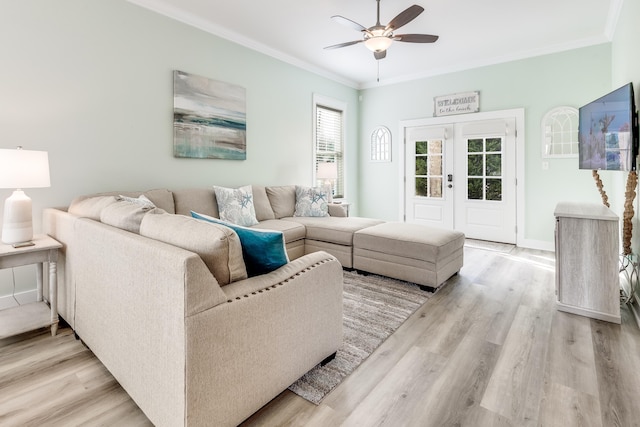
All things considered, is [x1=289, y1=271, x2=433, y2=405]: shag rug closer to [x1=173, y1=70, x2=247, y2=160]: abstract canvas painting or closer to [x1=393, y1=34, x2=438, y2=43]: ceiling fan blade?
[x1=173, y1=70, x2=247, y2=160]: abstract canvas painting

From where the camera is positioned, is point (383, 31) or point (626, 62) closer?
point (383, 31)

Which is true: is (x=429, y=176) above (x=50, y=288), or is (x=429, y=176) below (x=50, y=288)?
above

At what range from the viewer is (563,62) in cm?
446

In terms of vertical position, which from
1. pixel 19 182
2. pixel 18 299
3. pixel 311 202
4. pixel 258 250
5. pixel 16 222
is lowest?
pixel 18 299

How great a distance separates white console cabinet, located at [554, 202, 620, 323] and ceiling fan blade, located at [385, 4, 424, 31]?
78.0 inches

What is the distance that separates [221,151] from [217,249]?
302 centimetres

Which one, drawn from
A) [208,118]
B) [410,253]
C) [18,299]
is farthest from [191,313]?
[208,118]

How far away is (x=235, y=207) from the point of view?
3.73 meters

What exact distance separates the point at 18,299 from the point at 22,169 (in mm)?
1257

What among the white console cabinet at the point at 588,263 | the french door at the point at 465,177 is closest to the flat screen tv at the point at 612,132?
the white console cabinet at the point at 588,263

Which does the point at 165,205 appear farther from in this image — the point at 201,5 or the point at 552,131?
the point at 552,131

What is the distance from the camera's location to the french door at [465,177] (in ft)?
16.4

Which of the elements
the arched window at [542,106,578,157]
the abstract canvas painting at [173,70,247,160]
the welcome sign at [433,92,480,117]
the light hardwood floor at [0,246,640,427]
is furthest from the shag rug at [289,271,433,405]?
the welcome sign at [433,92,480,117]

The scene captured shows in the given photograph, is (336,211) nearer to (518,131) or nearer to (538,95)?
(518,131)
